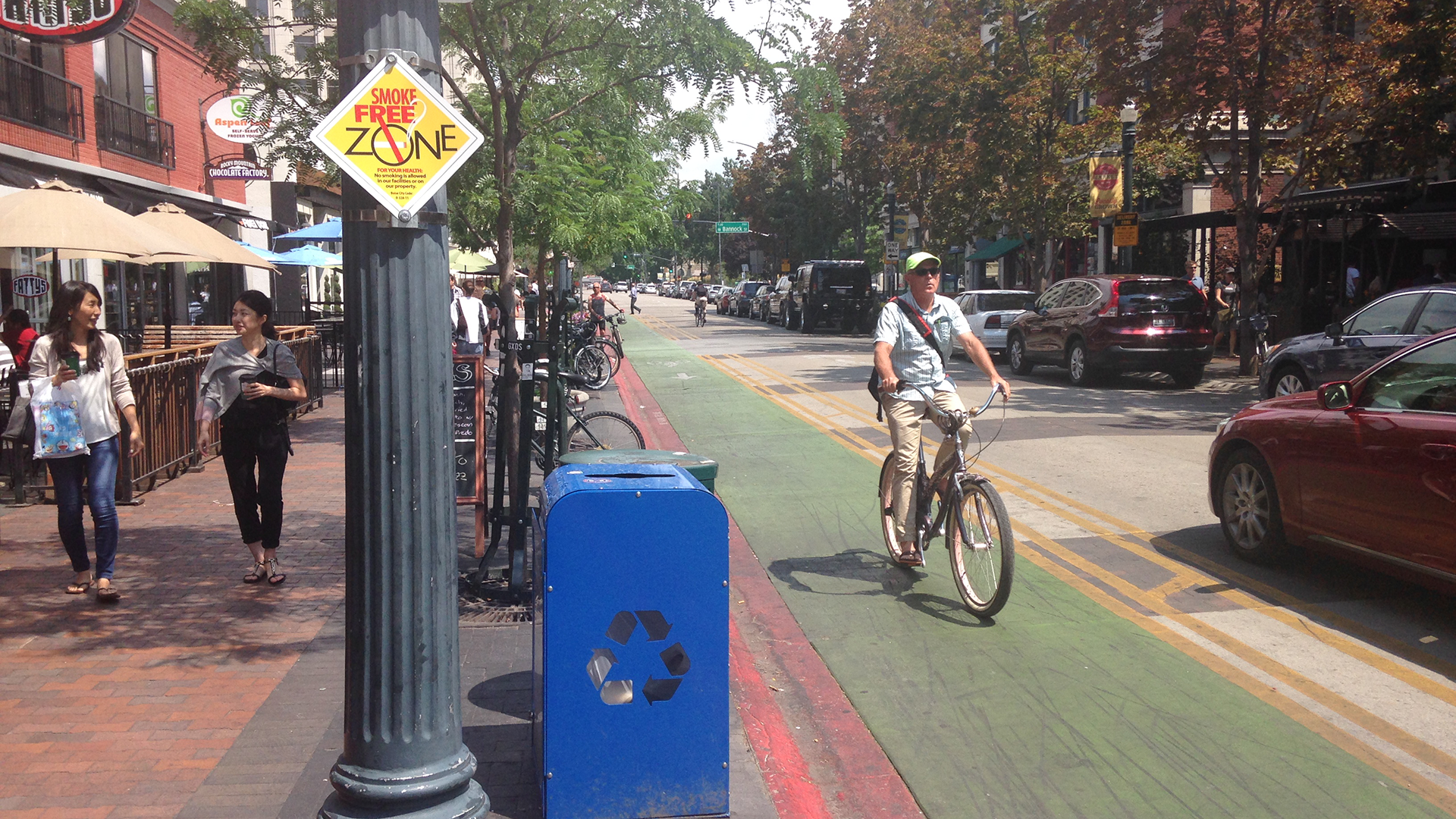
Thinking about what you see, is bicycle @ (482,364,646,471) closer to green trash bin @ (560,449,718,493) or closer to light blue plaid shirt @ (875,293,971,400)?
light blue plaid shirt @ (875,293,971,400)

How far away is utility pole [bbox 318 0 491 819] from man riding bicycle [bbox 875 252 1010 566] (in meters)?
3.83

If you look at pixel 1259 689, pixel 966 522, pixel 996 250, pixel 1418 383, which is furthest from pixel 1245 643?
pixel 996 250

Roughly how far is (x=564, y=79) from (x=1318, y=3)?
13.6 metres

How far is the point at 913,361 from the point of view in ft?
23.0

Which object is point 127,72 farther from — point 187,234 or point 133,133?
point 187,234

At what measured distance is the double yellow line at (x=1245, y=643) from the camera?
4691mm

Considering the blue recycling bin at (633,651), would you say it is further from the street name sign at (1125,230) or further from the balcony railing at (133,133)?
the street name sign at (1125,230)

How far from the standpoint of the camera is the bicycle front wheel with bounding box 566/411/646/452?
10.4 m

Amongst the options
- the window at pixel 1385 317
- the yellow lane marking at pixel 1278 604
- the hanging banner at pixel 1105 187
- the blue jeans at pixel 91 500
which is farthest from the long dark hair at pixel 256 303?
the hanging banner at pixel 1105 187

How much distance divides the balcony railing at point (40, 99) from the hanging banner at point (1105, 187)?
59.6ft

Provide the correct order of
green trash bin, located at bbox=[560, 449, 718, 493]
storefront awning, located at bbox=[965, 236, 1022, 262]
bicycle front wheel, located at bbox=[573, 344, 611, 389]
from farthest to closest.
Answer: storefront awning, located at bbox=[965, 236, 1022, 262], bicycle front wheel, located at bbox=[573, 344, 611, 389], green trash bin, located at bbox=[560, 449, 718, 493]

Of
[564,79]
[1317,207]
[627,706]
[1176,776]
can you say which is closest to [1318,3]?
[1317,207]

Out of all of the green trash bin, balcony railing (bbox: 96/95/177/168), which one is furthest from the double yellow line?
balcony railing (bbox: 96/95/177/168)

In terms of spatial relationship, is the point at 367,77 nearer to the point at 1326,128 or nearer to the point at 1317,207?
the point at 1326,128
